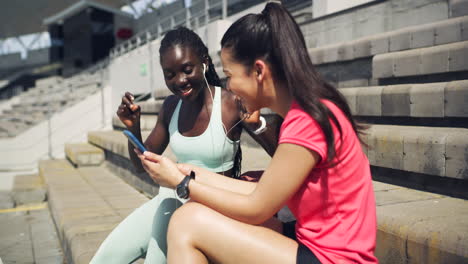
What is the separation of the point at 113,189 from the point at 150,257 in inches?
131

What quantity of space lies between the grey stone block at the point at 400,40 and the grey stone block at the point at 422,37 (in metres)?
0.05

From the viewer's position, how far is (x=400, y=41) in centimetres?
396

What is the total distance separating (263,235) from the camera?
1.43 metres

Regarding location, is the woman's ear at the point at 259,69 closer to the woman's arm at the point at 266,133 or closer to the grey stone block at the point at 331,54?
the woman's arm at the point at 266,133

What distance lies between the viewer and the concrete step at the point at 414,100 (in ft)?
8.95

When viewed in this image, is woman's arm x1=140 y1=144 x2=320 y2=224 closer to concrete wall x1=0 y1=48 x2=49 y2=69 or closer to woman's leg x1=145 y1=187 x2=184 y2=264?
woman's leg x1=145 y1=187 x2=184 y2=264

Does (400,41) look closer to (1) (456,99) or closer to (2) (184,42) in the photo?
(1) (456,99)

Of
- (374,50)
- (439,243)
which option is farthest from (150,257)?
(374,50)

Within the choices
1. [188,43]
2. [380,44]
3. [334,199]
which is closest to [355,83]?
[380,44]

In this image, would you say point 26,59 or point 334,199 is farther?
point 26,59

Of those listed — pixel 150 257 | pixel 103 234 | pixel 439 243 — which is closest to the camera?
pixel 439 243

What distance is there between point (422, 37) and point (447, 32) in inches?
9.5

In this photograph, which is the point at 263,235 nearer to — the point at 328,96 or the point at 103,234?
the point at 328,96

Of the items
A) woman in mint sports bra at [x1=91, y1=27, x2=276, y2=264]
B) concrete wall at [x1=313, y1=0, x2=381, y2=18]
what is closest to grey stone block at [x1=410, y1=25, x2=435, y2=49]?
woman in mint sports bra at [x1=91, y1=27, x2=276, y2=264]
